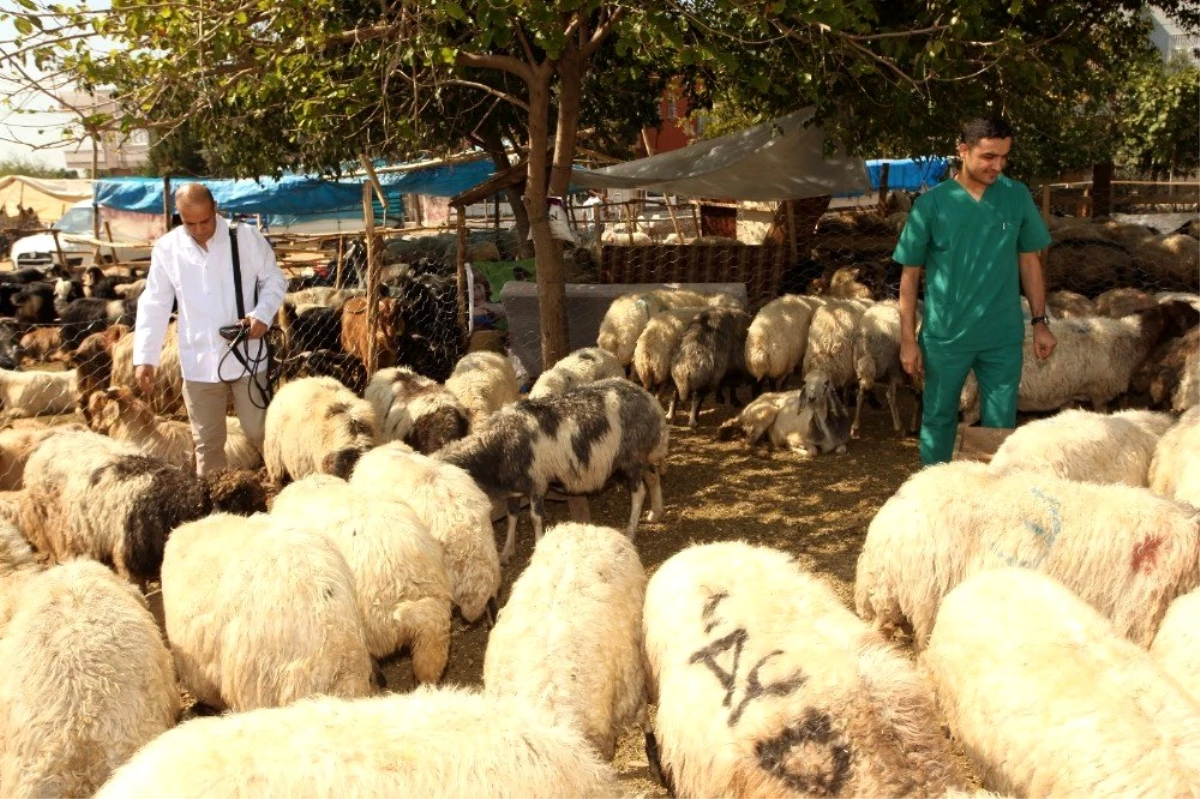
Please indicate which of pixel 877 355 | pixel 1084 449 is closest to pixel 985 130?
pixel 1084 449

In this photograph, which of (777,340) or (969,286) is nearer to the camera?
(969,286)

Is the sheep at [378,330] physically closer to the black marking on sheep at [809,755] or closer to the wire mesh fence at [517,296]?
the wire mesh fence at [517,296]

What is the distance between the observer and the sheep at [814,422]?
25.1 feet

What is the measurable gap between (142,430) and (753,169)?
666 cm

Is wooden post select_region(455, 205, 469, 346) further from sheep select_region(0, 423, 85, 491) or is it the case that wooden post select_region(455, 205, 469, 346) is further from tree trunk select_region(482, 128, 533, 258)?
sheep select_region(0, 423, 85, 491)

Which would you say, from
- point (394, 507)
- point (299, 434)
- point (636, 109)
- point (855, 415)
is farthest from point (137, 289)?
point (394, 507)

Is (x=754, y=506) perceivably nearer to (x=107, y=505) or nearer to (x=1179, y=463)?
(x=1179, y=463)

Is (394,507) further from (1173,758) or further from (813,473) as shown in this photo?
(813,473)

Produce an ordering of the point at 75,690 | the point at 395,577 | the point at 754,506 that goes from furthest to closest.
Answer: the point at 754,506 < the point at 395,577 < the point at 75,690

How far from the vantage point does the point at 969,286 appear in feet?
15.9

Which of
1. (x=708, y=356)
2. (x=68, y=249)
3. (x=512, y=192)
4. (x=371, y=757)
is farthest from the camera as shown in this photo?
(x=68, y=249)

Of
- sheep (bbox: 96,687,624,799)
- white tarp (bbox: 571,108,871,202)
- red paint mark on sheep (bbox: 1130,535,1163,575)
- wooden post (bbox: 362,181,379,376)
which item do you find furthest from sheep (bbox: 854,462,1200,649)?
white tarp (bbox: 571,108,871,202)

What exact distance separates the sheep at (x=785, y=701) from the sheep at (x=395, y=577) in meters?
1.07

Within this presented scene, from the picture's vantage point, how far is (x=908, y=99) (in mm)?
7141
